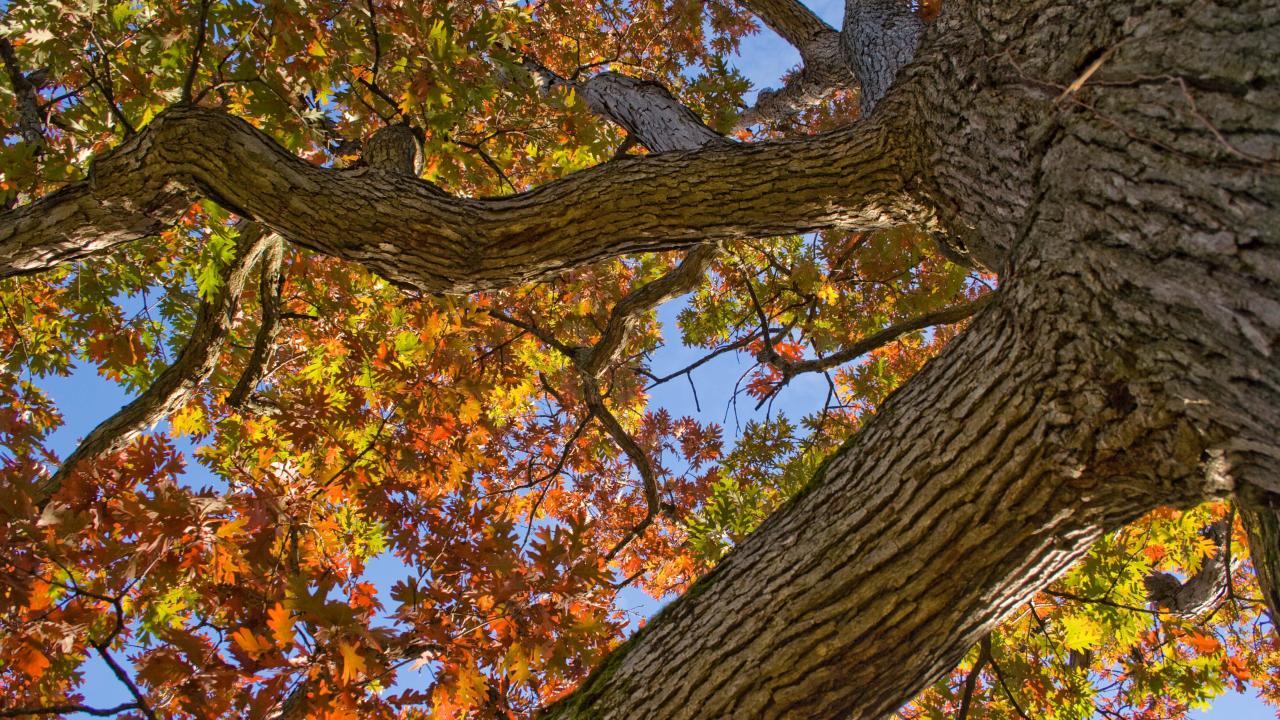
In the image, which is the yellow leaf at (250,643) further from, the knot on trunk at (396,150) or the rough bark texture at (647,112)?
the rough bark texture at (647,112)

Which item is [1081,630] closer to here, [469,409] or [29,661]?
[469,409]

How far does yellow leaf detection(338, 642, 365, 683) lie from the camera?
1.97m

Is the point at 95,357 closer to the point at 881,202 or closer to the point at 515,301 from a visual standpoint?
the point at 515,301

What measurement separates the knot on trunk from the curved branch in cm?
81

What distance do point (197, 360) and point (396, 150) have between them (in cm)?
200

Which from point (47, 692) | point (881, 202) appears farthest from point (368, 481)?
point (881, 202)

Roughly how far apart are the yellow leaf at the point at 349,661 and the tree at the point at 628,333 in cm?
1

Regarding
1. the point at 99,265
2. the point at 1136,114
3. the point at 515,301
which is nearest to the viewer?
the point at 1136,114

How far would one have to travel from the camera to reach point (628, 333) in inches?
176

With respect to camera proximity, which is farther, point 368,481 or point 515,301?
point 515,301

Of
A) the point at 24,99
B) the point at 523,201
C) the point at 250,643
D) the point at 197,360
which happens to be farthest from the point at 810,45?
the point at 24,99

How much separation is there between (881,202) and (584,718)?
7.34 ft

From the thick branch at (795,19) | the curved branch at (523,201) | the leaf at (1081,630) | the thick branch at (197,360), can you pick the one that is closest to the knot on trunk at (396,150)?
the curved branch at (523,201)

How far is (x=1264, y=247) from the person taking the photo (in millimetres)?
1187
